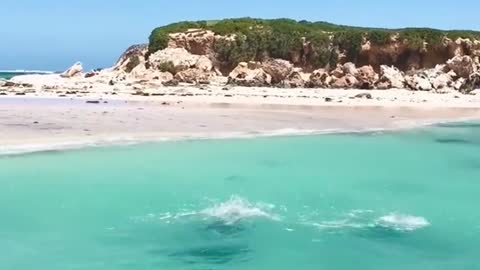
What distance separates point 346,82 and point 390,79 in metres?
2.72

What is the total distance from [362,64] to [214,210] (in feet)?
136

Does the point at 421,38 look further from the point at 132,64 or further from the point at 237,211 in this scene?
the point at 237,211

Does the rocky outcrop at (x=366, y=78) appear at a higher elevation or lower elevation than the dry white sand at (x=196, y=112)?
higher

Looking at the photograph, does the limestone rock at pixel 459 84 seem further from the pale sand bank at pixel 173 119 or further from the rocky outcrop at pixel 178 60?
the rocky outcrop at pixel 178 60

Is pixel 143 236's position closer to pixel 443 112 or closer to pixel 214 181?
pixel 214 181

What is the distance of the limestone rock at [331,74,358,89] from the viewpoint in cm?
4281

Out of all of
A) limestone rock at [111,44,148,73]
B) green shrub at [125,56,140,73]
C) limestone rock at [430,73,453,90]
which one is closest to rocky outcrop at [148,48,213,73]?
limestone rock at [111,44,148,73]

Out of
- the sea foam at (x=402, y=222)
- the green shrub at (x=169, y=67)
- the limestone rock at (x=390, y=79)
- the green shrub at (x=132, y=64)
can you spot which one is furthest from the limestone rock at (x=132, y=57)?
the sea foam at (x=402, y=222)

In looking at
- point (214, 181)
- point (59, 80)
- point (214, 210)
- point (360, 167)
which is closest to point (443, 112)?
point (360, 167)

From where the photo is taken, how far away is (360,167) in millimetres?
15508

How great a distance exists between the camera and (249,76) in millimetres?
44969

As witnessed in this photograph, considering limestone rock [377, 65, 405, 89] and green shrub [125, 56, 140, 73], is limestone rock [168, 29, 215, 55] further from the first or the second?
limestone rock [377, 65, 405, 89]

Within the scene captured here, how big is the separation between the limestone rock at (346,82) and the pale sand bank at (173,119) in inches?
392

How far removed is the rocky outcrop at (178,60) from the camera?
4772cm
